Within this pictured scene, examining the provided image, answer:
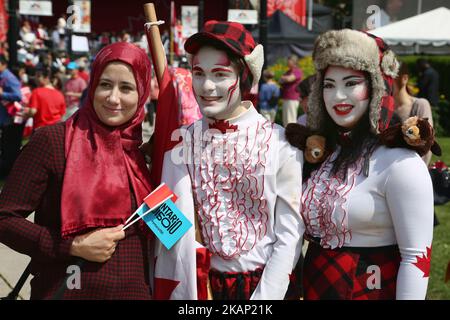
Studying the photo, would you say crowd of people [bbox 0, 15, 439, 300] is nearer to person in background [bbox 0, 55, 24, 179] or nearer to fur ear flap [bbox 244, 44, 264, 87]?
fur ear flap [bbox 244, 44, 264, 87]

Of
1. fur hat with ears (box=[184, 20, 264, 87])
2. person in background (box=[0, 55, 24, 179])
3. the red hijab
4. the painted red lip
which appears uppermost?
fur hat with ears (box=[184, 20, 264, 87])

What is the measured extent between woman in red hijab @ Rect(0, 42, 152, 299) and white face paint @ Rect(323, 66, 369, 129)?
2.57ft

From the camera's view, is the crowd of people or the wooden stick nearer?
the crowd of people

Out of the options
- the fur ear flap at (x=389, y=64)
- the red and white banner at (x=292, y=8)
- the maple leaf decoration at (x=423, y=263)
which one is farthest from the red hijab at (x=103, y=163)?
the red and white banner at (x=292, y=8)

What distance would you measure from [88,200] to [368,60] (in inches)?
47.5

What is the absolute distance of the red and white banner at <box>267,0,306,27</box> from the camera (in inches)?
912

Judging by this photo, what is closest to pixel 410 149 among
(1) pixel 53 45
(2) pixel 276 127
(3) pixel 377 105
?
(3) pixel 377 105

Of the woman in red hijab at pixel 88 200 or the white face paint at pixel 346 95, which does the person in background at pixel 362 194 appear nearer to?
the white face paint at pixel 346 95

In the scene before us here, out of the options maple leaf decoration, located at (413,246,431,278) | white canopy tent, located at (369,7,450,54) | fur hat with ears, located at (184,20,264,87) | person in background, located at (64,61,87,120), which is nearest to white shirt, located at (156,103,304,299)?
fur hat with ears, located at (184,20,264,87)

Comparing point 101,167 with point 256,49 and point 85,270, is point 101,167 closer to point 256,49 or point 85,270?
point 85,270

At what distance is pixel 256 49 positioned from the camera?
2.55m

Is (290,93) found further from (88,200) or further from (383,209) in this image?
(88,200)

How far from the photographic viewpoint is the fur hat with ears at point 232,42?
2.45 meters
